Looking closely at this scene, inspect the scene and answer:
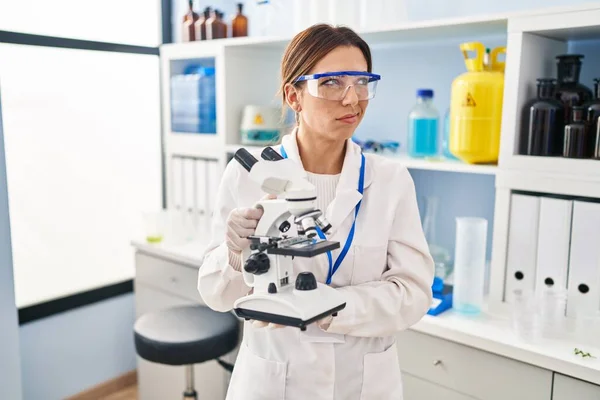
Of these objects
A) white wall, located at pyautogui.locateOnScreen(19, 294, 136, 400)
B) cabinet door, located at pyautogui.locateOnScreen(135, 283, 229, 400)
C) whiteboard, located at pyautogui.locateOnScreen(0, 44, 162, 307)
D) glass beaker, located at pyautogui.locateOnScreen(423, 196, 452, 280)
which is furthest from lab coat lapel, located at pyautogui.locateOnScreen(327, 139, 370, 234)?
white wall, located at pyautogui.locateOnScreen(19, 294, 136, 400)

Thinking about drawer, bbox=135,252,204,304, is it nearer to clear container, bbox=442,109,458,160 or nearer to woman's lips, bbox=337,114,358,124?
clear container, bbox=442,109,458,160

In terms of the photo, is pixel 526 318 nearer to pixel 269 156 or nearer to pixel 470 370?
pixel 470 370

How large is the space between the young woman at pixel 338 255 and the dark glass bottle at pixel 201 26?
1.42 m

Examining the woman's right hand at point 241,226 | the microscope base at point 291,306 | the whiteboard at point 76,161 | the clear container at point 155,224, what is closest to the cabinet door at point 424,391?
the microscope base at point 291,306

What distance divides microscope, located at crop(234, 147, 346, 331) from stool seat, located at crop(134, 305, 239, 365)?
0.97 meters

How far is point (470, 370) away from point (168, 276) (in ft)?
4.56

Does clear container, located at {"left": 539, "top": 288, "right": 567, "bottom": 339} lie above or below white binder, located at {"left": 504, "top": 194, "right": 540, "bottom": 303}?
below

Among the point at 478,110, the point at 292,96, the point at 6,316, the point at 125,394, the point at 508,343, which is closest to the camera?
the point at 292,96

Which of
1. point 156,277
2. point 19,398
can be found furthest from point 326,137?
point 19,398

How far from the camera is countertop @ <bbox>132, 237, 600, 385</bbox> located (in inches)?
57.7

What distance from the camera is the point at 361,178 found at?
1380 mm

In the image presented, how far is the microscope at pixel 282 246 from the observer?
1035mm

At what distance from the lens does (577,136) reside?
5.28 ft

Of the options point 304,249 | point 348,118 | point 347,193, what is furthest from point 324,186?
point 304,249
